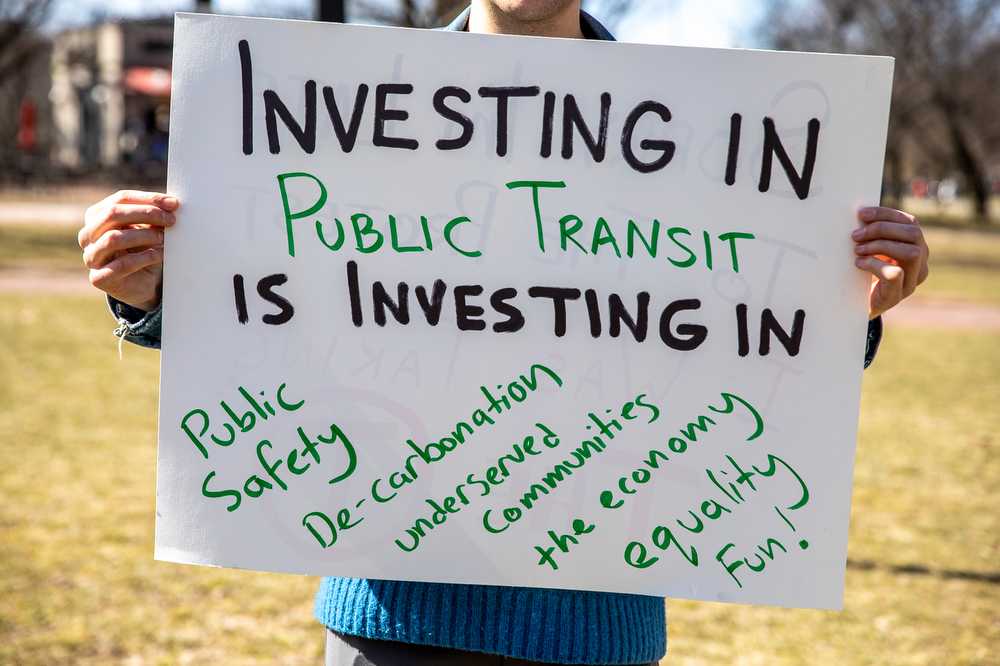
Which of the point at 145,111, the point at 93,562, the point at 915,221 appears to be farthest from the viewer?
the point at 145,111

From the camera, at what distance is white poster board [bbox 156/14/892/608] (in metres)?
1.85

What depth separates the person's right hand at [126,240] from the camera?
174cm

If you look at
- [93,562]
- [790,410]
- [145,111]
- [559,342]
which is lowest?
[93,562]

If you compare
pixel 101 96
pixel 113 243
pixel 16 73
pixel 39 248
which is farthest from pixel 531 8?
pixel 101 96

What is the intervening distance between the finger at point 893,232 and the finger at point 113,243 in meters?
1.21

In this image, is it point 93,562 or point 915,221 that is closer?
point 915,221

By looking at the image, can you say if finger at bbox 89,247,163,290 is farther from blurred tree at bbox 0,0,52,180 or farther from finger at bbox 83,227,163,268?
blurred tree at bbox 0,0,52,180

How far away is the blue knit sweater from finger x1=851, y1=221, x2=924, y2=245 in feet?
0.63

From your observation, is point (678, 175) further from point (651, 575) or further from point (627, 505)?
point (651, 575)

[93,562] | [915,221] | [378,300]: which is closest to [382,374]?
[378,300]

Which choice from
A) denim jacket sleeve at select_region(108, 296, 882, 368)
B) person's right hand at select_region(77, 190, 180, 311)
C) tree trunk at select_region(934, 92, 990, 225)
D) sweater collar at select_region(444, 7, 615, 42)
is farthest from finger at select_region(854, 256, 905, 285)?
tree trunk at select_region(934, 92, 990, 225)

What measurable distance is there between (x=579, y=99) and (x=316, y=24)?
0.48 meters

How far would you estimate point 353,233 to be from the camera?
6.11 feet

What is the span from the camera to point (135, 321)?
74.6 inches
